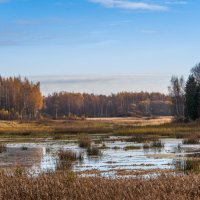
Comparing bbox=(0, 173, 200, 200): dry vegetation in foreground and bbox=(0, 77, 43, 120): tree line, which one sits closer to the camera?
bbox=(0, 173, 200, 200): dry vegetation in foreground

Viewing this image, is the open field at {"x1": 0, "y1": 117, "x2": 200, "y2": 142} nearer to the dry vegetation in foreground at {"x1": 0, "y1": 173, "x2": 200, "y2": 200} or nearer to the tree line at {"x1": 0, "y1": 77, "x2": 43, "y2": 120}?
the dry vegetation in foreground at {"x1": 0, "y1": 173, "x2": 200, "y2": 200}

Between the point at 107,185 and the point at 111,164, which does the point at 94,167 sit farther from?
the point at 107,185

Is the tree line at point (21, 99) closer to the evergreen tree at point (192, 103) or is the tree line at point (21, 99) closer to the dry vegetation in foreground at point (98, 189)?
the evergreen tree at point (192, 103)

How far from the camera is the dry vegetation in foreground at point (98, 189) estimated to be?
12336mm

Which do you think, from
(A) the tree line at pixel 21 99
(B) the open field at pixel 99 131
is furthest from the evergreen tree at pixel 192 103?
(A) the tree line at pixel 21 99

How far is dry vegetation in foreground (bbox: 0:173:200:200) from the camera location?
40.5 ft

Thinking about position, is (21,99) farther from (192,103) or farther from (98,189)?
(98,189)

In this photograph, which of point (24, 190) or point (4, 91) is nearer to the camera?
point (24, 190)

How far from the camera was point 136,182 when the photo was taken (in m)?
14.2

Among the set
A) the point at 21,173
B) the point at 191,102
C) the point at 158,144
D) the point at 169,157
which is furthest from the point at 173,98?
the point at 21,173

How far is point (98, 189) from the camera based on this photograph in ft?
43.2

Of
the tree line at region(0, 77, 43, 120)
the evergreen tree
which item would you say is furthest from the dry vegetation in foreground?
the tree line at region(0, 77, 43, 120)

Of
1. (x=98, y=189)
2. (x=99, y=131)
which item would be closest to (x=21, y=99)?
(x=99, y=131)

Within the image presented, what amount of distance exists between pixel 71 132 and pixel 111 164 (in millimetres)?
45323
